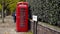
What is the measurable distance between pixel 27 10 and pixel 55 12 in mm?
8097

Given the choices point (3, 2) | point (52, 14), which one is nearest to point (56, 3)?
point (52, 14)

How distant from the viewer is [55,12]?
6543 mm

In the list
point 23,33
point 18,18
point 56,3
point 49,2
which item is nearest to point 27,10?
point 18,18

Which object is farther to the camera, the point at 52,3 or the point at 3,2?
the point at 3,2

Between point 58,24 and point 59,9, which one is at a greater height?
point 59,9

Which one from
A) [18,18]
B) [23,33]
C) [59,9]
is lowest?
[23,33]

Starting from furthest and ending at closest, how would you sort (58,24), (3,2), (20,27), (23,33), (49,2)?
(3,2), (20,27), (23,33), (49,2), (58,24)

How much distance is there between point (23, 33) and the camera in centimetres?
1338

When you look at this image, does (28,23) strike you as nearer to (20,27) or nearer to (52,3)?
(20,27)

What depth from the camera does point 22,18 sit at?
47.5 ft

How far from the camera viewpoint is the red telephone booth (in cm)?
1433

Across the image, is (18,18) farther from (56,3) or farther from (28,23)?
(56,3)

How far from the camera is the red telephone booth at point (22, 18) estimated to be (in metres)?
14.3

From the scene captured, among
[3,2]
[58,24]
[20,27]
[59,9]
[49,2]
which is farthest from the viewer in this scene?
[3,2]
